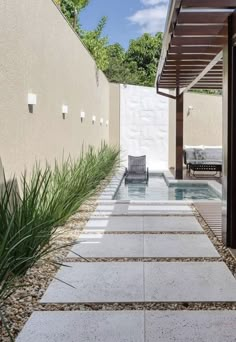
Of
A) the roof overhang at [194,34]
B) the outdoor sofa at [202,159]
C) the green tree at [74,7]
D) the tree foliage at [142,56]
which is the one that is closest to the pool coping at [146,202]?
the outdoor sofa at [202,159]

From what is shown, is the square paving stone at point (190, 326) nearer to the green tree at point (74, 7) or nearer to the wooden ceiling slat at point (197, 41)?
the wooden ceiling slat at point (197, 41)

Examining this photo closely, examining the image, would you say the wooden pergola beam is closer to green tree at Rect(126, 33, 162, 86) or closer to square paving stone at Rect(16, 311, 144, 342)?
square paving stone at Rect(16, 311, 144, 342)

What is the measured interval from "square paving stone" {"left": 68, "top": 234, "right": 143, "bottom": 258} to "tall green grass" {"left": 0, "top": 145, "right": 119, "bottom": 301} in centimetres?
40

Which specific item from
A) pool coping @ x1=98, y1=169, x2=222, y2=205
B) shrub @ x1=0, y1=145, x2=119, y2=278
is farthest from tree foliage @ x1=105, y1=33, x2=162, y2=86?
shrub @ x1=0, y1=145, x2=119, y2=278

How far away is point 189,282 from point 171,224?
3.00 metres

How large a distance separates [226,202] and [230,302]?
90.6 inches

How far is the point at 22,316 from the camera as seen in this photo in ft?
12.9

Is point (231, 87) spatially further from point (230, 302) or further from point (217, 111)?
point (217, 111)

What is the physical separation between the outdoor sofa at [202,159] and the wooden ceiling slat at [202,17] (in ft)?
36.0

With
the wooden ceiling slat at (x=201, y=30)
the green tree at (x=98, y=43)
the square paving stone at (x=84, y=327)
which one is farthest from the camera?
the green tree at (x=98, y=43)

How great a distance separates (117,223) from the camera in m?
7.92

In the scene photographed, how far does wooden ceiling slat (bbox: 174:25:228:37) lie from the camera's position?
669cm

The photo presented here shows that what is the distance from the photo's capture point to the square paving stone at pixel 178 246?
19.3 ft

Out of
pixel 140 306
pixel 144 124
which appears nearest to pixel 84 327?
pixel 140 306
